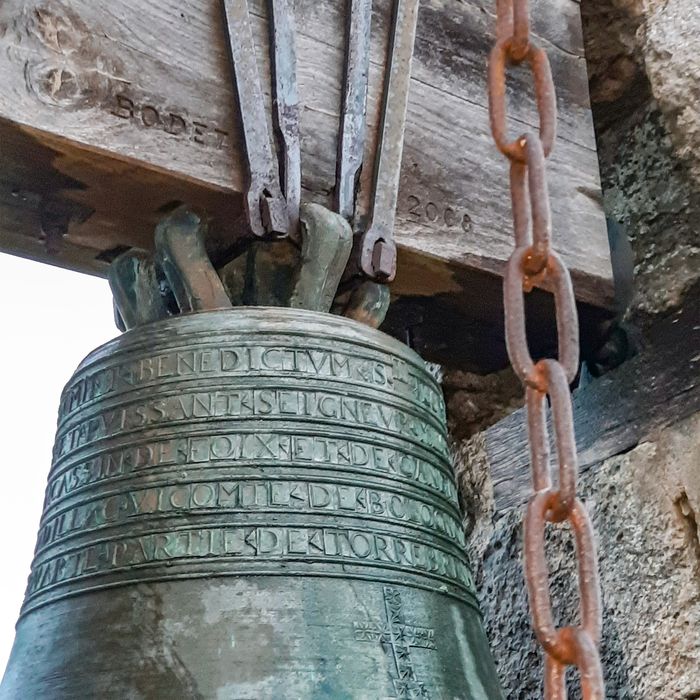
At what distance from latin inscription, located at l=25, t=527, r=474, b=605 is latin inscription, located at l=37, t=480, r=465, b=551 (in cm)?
2

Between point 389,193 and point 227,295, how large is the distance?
208mm

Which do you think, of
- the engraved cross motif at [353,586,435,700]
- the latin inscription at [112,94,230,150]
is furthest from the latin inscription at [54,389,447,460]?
the latin inscription at [112,94,230,150]

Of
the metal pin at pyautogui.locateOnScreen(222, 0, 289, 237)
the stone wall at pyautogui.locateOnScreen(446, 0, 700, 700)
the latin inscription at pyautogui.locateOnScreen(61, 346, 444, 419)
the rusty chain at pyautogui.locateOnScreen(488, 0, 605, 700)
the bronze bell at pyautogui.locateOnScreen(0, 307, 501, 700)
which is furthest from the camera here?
the stone wall at pyautogui.locateOnScreen(446, 0, 700, 700)

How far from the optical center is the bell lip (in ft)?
3.15

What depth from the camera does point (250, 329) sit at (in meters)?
0.95

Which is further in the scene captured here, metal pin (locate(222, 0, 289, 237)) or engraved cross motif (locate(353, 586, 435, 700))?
metal pin (locate(222, 0, 289, 237))

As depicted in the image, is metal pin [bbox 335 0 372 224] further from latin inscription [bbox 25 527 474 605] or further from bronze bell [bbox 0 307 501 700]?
latin inscription [bbox 25 527 474 605]

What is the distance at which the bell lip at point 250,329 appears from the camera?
96 cm

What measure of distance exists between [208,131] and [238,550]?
42 cm

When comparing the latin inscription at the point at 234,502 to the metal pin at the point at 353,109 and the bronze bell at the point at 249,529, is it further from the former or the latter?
the metal pin at the point at 353,109

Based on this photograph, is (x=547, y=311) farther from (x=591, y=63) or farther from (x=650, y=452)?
(x=591, y=63)

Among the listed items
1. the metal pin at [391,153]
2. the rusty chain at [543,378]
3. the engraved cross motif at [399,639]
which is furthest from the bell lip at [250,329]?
the rusty chain at [543,378]

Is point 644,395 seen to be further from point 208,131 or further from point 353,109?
point 208,131

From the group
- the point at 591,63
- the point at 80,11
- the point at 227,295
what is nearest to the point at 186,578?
the point at 227,295
